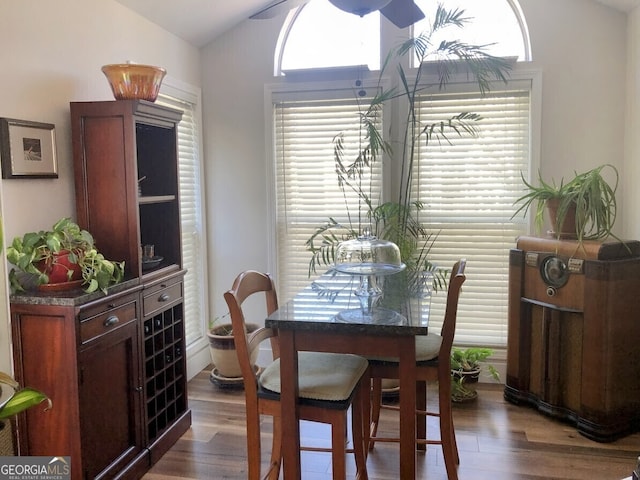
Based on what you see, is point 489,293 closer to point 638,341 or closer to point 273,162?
point 638,341

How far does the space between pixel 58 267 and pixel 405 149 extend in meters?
2.42

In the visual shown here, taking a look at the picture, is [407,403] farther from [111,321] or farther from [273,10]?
[273,10]

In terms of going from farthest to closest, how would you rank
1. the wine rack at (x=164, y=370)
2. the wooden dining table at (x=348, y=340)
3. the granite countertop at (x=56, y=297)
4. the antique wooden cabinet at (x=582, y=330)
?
the antique wooden cabinet at (x=582, y=330), the wine rack at (x=164, y=370), the granite countertop at (x=56, y=297), the wooden dining table at (x=348, y=340)

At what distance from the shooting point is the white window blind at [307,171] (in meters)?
3.98

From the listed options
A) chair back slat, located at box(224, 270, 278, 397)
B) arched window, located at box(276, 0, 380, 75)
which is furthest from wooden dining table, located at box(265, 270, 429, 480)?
arched window, located at box(276, 0, 380, 75)

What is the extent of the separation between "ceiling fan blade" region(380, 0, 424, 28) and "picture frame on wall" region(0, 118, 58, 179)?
5.29 ft

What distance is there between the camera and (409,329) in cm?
192

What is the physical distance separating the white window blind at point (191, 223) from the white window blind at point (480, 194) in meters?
1.64

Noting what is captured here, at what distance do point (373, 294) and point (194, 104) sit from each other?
7.78ft

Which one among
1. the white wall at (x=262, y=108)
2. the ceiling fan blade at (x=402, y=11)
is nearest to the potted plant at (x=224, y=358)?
the white wall at (x=262, y=108)

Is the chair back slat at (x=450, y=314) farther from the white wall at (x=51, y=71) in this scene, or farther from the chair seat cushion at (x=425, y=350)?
the white wall at (x=51, y=71)

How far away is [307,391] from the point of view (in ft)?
6.94

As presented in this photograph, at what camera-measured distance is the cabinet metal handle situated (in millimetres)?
2435

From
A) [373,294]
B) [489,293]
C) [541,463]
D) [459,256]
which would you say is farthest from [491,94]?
[541,463]
